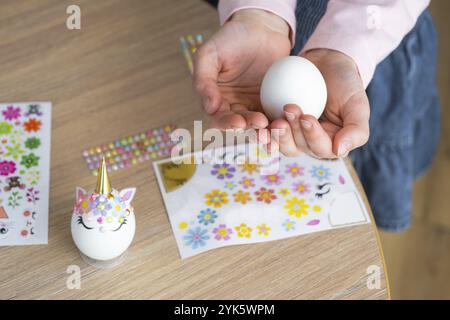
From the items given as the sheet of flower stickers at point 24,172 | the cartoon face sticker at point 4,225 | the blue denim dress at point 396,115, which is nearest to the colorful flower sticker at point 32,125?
the sheet of flower stickers at point 24,172

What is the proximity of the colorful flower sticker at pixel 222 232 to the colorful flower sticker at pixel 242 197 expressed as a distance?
51 millimetres

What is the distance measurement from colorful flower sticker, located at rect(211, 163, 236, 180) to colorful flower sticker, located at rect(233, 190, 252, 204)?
0.03 meters

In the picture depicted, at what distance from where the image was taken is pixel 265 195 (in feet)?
3.17

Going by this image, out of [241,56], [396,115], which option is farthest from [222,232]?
[396,115]

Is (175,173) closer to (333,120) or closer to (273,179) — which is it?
(273,179)

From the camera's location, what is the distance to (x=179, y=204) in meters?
0.95

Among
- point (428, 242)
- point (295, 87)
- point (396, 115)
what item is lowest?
point (428, 242)

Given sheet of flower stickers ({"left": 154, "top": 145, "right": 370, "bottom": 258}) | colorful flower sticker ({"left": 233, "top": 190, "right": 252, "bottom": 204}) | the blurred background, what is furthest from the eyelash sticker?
the blurred background

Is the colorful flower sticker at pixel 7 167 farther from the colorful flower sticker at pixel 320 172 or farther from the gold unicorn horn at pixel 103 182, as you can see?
the colorful flower sticker at pixel 320 172

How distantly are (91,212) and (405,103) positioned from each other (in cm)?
70

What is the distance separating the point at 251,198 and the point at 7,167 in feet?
1.22

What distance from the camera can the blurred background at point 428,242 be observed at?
1.73 meters

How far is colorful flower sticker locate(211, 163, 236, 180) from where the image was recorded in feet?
3.24
